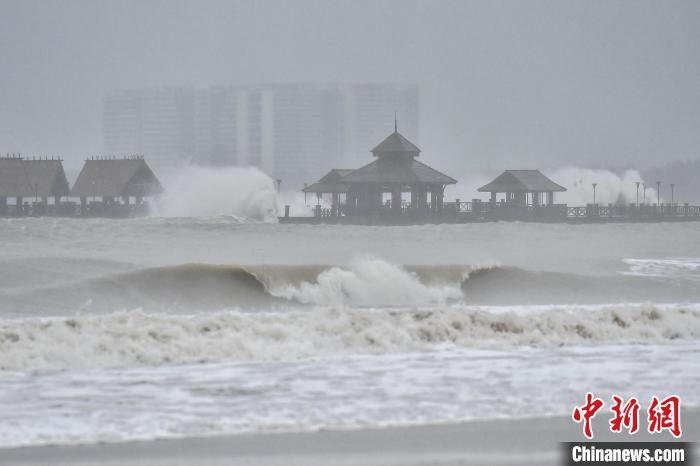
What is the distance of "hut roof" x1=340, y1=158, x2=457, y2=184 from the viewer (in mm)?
73312

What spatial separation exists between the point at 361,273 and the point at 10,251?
19.0m

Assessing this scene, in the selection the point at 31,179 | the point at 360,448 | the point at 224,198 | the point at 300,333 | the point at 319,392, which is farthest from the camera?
the point at 224,198

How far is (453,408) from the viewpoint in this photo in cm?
1303

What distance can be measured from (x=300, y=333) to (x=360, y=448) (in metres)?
9.15

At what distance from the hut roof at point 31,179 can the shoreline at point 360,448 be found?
87951mm

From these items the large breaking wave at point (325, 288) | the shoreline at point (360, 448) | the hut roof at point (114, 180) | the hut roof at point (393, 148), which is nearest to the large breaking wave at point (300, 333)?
the large breaking wave at point (325, 288)

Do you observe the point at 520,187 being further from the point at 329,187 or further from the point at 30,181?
the point at 30,181

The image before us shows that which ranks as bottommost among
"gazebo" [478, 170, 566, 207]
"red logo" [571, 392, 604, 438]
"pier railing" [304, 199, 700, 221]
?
"red logo" [571, 392, 604, 438]

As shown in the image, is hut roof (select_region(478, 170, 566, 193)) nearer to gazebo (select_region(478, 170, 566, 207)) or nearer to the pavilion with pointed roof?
gazebo (select_region(478, 170, 566, 207))

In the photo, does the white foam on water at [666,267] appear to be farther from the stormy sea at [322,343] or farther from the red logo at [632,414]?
the red logo at [632,414]

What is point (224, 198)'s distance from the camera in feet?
379

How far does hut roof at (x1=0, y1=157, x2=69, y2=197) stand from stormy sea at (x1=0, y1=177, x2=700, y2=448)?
57235mm

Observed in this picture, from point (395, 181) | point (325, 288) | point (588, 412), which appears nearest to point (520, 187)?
point (395, 181)


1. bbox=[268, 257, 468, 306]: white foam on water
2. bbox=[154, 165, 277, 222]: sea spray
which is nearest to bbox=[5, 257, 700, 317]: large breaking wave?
bbox=[268, 257, 468, 306]: white foam on water
